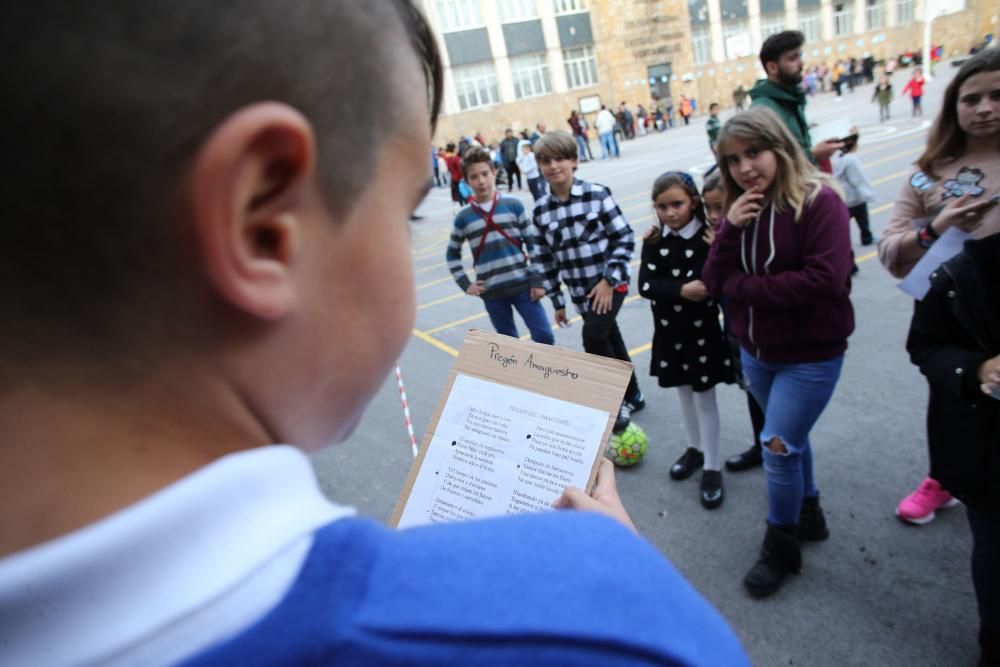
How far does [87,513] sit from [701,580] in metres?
2.71

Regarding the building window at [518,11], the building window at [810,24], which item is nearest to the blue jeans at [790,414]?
the building window at [518,11]

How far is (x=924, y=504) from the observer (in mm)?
2643

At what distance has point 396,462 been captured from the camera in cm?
404

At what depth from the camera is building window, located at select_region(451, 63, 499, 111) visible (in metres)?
32.4

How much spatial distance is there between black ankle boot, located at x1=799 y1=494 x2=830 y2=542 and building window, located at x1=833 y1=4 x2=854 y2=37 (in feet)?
151

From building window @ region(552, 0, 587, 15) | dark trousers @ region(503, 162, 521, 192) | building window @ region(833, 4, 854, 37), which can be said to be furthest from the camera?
building window @ region(833, 4, 854, 37)

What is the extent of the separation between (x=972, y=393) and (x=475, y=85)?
34247mm

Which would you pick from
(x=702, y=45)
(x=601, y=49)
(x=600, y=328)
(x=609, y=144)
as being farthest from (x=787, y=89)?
(x=702, y=45)

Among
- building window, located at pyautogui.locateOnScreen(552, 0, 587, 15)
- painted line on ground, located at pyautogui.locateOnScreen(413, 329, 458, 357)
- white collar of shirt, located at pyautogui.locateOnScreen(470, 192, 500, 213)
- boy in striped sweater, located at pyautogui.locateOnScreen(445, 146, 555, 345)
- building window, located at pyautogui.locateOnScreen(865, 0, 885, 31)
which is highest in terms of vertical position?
building window, located at pyautogui.locateOnScreen(552, 0, 587, 15)

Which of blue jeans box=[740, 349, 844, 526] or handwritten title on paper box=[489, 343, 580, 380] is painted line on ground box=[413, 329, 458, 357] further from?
handwritten title on paper box=[489, 343, 580, 380]

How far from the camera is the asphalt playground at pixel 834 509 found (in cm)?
219

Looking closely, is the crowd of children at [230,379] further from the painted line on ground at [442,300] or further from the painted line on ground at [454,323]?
the painted line on ground at [442,300]

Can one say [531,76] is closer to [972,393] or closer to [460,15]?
[460,15]

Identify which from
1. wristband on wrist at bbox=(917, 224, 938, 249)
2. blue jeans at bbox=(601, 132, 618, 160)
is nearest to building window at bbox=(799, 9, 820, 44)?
blue jeans at bbox=(601, 132, 618, 160)
